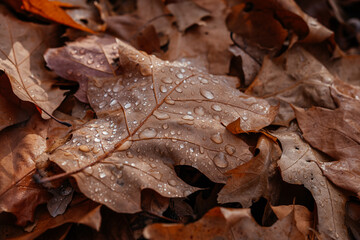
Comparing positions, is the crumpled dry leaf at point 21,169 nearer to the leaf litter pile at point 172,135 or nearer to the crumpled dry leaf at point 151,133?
the leaf litter pile at point 172,135

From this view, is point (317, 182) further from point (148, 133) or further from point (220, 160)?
point (148, 133)

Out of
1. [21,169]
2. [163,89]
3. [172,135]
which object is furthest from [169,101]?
[21,169]

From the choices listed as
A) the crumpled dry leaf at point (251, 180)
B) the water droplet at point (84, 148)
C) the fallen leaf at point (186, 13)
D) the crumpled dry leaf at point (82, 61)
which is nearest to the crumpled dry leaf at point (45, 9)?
the crumpled dry leaf at point (82, 61)

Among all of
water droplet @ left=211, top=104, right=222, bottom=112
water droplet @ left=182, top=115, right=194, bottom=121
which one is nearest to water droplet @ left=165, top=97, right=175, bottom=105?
water droplet @ left=182, top=115, right=194, bottom=121

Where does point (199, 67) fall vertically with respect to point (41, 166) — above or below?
above

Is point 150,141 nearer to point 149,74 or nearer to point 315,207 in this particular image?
point 149,74

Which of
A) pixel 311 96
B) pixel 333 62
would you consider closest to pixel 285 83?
pixel 311 96
